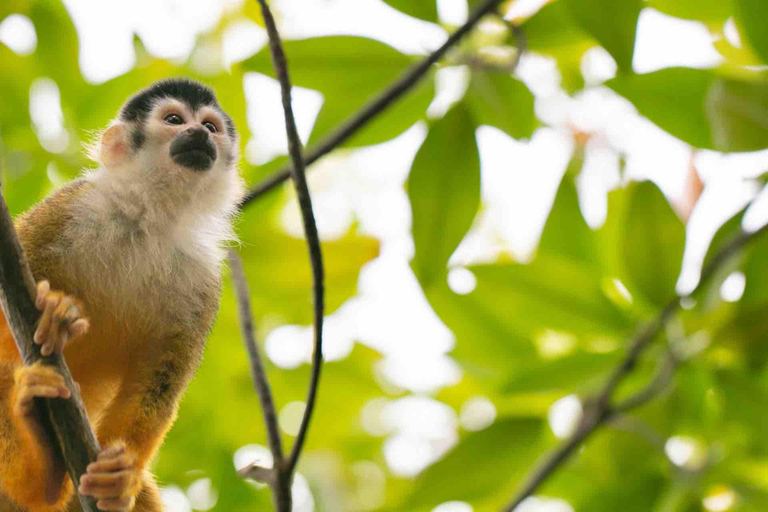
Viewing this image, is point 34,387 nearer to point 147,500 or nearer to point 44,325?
point 44,325

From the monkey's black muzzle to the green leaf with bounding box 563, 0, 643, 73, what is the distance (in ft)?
3.73

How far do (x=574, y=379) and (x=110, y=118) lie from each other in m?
1.64

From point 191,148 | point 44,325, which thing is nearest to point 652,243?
point 191,148

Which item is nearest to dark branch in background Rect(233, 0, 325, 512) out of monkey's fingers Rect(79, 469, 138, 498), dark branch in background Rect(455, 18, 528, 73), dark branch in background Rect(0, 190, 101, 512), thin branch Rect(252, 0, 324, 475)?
thin branch Rect(252, 0, 324, 475)

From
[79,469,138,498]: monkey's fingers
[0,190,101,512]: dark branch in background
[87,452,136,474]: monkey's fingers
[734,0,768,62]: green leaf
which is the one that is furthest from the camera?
[734,0,768,62]: green leaf

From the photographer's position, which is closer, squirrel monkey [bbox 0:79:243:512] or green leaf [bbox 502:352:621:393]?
squirrel monkey [bbox 0:79:243:512]

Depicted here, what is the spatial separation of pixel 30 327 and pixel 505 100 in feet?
4.35

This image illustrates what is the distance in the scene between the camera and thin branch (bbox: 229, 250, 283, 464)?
181 cm

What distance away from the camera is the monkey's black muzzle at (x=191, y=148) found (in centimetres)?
247

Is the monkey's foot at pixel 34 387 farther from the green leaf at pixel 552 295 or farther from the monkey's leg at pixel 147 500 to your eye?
the green leaf at pixel 552 295

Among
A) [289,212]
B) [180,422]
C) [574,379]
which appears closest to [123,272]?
[180,422]

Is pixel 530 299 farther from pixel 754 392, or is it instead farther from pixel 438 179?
pixel 754 392

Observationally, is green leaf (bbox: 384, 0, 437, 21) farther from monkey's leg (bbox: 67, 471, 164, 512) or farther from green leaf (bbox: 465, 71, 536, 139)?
monkey's leg (bbox: 67, 471, 164, 512)

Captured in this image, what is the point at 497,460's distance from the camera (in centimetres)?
257
